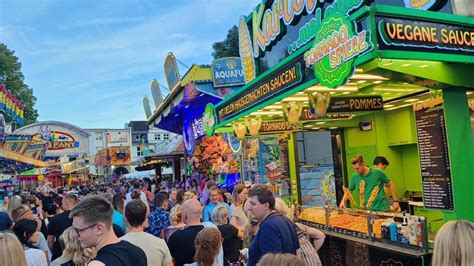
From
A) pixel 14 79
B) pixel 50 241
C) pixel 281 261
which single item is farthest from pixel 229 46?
pixel 281 261

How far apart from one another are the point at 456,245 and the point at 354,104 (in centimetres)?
504

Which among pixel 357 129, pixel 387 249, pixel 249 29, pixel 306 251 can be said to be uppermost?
pixel 249 29

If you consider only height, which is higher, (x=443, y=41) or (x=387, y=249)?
(x=443, y=41)

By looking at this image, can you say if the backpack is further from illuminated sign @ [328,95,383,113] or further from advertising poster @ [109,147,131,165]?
advertising poster @ [109,147,131,165]

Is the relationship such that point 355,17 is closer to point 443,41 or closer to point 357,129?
point 443,41

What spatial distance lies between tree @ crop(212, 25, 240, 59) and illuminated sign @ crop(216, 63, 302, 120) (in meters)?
30.2

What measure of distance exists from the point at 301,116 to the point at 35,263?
212 inches

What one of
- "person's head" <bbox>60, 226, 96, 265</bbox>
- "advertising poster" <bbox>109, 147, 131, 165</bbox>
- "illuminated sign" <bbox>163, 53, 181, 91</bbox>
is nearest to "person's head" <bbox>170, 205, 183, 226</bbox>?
"person's head" <bbox>60, 226, 96, 265</bbox>

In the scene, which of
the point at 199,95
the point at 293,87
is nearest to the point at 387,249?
the point at 293,87

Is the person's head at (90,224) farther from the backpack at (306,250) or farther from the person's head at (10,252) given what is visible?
the backpack at (306,250)

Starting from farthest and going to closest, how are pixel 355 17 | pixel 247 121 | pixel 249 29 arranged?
pixel 249 29
pixel 247 121
pixel 355 17

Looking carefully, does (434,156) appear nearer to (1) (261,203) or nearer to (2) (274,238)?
(1) (261,203)

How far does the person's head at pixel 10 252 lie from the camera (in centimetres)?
254

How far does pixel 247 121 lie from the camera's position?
944cm
